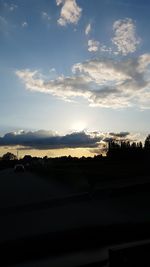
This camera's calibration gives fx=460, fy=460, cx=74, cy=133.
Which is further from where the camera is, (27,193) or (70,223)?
(27,193)

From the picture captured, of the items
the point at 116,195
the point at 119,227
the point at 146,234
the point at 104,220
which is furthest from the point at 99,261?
the point at 116,195

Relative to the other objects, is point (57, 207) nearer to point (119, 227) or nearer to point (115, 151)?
point (119, 227)

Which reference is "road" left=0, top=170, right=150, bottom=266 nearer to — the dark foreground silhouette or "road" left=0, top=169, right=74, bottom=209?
the dark foreground silhouette

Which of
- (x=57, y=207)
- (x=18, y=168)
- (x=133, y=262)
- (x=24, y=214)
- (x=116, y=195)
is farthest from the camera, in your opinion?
(x=18, y=168)

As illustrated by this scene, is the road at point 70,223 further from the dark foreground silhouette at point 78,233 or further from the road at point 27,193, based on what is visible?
the road at point 27,193

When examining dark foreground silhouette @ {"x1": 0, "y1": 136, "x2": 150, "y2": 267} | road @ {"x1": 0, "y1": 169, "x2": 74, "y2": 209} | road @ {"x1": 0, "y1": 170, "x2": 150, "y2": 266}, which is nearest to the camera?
dark foreground silhouette @ {"x1": 0, "y1": 136, "x2": 150, "y2": 267}

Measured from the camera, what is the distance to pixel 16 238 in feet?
35.8

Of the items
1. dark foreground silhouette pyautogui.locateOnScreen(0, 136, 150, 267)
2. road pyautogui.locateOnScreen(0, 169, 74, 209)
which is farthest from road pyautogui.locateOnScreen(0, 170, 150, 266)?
road pyautogui.locateOnScreen(0, 169, 74, 209)

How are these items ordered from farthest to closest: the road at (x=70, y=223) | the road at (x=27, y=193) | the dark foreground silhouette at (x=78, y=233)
Answer: 1. the road at (x=27, y=193)
2. the road at (x=70, y=223)
3. the dark foreground silhouette at (x=78, y=233)

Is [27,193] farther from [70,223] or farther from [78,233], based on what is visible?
[78,233]

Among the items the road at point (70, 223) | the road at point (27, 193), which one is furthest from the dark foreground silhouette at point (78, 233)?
the road at point (27, 193)

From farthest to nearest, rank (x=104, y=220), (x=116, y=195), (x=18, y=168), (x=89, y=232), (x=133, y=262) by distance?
1. (x=18, y=168)
2. (x=116, y=195)
3. (x=104, y=220)
4. (x=89, y=232)
5. (x=133, y=262)

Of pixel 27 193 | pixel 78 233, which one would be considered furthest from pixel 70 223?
pixel 27 193

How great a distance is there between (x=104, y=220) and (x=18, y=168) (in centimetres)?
7084
